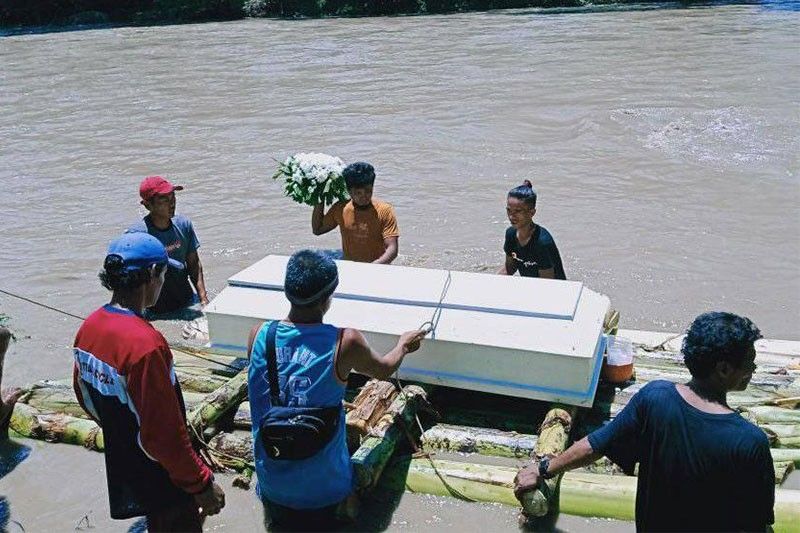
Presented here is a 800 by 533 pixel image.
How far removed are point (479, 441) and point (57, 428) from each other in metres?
2.87

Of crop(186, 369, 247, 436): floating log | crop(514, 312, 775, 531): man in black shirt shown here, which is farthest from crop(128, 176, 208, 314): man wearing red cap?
crop(514, 312, 775, 531): man in black shirt

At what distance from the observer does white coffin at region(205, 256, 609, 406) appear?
4.71 metres

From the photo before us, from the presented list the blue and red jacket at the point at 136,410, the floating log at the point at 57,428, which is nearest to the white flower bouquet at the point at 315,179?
the floating log at the point at 57,428

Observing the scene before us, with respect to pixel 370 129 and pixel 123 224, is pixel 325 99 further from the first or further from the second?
pixel 123 224

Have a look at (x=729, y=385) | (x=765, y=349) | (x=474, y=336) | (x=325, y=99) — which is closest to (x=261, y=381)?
(x=474, y=336)

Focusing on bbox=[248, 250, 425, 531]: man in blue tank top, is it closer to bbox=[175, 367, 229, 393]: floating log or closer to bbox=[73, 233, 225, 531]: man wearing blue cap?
bbox=[73, 233, 225, 531]: man wearing blue cap

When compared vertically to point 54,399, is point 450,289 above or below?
above

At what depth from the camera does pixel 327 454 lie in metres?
3.92

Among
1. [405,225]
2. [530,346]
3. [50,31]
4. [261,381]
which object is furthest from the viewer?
[50,31]

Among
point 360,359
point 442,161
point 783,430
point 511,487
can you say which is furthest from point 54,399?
point 442,161

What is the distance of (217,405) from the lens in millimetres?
5195

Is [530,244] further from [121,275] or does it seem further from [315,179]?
[121,275]

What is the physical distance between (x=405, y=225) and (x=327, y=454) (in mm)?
8241

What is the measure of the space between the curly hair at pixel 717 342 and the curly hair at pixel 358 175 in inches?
166
